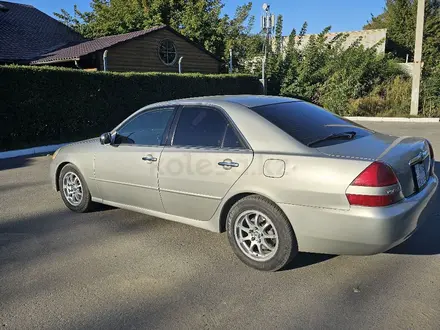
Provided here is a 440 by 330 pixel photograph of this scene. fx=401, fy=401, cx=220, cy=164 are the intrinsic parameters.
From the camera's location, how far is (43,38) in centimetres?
2330

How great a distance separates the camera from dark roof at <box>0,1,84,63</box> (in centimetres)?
2002

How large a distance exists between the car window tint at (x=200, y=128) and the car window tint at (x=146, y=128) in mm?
238

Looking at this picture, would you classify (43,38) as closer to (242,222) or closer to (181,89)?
(181,89)

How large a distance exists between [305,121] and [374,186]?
1.08 m

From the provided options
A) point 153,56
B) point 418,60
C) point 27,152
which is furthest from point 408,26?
point 27,152

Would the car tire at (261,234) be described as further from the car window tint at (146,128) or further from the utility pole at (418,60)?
the utility pole at (418,60)

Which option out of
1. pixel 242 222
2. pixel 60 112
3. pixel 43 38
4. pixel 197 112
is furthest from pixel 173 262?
pixel 43 38

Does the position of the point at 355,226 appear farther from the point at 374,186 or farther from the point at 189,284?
the point at 189,284

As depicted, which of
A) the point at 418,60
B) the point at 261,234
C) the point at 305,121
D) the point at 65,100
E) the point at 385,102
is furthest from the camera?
the point at 385,102

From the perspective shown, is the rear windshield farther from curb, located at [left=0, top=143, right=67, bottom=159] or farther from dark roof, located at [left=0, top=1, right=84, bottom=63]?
dark roof, located at [left=0, top=1, right=84, bottom=63]

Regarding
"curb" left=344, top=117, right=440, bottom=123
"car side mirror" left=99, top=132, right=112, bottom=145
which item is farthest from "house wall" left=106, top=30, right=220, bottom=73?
"car side mirror" left=99, top=132, right=112, bottom=145

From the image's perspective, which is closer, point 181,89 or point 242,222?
point 242,222

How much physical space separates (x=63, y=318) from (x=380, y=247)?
2386 millimetres

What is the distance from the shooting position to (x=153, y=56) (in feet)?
71.2
